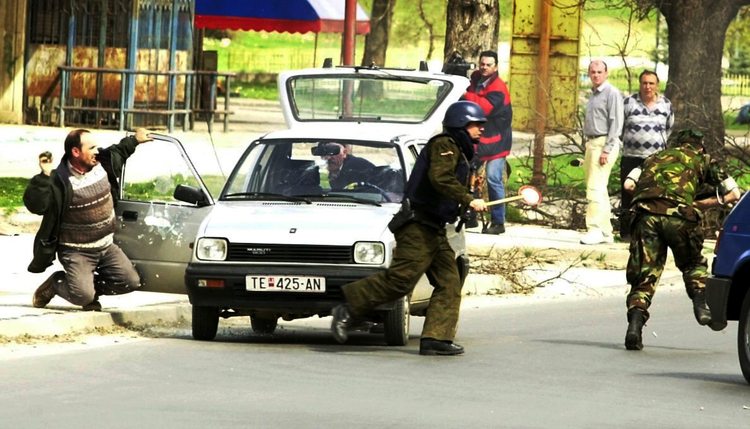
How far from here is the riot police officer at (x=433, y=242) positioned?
427 inches

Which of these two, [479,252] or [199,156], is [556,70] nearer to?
[479,252]

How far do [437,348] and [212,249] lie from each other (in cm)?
165

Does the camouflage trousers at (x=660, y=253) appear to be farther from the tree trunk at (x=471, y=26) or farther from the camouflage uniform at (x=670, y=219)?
the tree trunk at (x=471, y=26)

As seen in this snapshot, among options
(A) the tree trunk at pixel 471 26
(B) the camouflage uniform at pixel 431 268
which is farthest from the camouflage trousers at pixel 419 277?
(A) the tree trunk at pixel 471 26

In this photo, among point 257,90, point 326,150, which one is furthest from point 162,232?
point 257,90

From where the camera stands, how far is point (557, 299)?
1515 cm

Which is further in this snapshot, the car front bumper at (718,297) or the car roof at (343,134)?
the car roof at (343,134)

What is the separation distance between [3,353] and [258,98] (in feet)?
150

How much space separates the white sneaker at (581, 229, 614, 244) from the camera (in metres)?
17.6

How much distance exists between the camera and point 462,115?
11164 millimetres

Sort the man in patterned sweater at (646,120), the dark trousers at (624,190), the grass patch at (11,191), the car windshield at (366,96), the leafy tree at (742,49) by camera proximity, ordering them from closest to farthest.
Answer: the car windshield at (366,96) → the man in patterned sweater at (646,120) → the dark trousers at (624,190) → the grass patch at (11,191) → the leafy tree at (742,49)

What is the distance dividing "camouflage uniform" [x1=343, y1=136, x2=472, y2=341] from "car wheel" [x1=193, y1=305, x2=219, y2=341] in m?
1.11

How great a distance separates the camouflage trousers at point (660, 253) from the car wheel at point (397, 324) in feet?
5.35

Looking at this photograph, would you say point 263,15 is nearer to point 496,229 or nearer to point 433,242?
point 496,229
